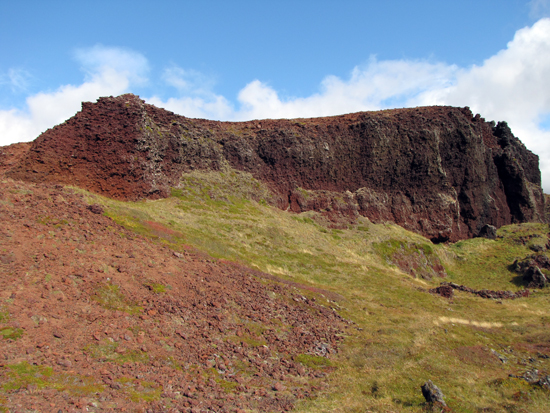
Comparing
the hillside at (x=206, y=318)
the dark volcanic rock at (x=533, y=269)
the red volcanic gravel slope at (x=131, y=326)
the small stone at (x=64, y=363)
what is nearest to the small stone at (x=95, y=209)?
the hillside at (x=206, y=318)

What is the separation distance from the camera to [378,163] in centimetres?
5772

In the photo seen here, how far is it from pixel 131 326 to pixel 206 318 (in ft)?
11.5

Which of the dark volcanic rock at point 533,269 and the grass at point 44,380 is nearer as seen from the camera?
the grass at point 44,380

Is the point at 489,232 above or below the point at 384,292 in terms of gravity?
above

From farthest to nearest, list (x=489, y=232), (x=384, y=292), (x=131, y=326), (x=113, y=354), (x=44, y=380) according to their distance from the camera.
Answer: (x=489, y=232)
(x=384, y=292)
(x=131, y=326)
(x=113, y=354)
(x=44, y=380)

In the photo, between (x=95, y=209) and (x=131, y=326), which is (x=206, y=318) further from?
(x=95, y=209)

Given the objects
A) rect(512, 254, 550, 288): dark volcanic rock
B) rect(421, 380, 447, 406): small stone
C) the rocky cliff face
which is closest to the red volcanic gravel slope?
rect(421, 380, 447, 406): small stone

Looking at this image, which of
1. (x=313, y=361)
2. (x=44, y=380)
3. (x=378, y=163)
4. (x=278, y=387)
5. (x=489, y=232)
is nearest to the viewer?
(x=44, y=380)

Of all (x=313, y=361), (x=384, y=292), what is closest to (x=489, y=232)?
(x=384, y=292)

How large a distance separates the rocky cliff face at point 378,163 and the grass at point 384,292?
11.9ft

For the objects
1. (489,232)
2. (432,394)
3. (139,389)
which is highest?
(489,232)

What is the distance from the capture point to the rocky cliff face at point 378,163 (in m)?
51.3

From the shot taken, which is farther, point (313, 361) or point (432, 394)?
point (313, 361)

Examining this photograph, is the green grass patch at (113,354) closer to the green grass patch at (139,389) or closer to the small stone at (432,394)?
the green grass patch at (139,389)
